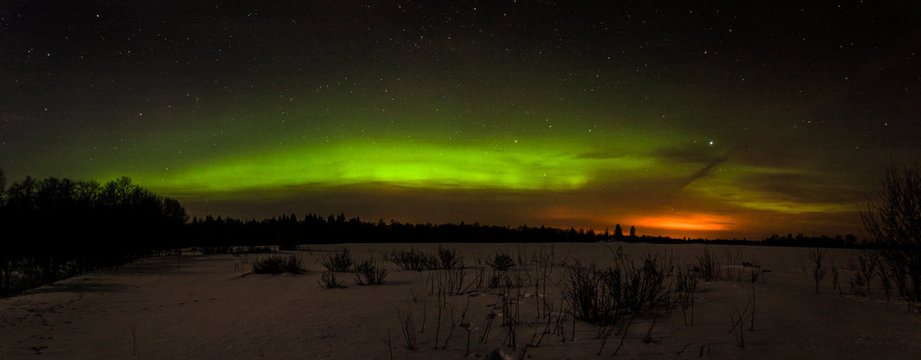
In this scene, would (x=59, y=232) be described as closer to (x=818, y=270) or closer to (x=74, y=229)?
(x=74, y=229)

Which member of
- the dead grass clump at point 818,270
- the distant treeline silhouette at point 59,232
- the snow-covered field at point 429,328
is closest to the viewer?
the snow-covered field at point 429,328

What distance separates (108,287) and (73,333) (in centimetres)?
540

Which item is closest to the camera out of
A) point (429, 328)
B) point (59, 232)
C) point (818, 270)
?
point (429, 328)

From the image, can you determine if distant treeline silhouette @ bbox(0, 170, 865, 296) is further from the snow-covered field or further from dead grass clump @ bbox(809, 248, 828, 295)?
dead grass clump @ bbox(809, 248, 828, 295)

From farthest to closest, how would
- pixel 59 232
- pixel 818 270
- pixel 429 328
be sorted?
1. pixel 59 232
2. pixel 818 270
3. pixel 429 328

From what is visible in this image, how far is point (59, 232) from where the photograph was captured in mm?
13906

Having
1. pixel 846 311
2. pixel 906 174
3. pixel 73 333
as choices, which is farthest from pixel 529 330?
pixel 906 174

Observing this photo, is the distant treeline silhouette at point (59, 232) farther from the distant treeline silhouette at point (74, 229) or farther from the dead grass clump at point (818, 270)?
the dead grass clump at point (818, 270)

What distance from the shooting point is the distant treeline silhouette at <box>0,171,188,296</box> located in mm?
11938

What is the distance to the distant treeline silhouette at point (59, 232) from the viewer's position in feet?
39.2

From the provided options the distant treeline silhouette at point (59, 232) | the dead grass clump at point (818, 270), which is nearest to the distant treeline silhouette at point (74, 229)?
the distant treeline silhouette at point (59, 232)

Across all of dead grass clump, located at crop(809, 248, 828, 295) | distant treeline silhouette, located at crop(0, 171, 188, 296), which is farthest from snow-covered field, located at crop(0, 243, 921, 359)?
distant treeline silhouette, located at crop(0, 171, 188, 296)

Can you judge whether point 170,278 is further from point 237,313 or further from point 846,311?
point 846,311

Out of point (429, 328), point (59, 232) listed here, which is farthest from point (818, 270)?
point (59, 232)
